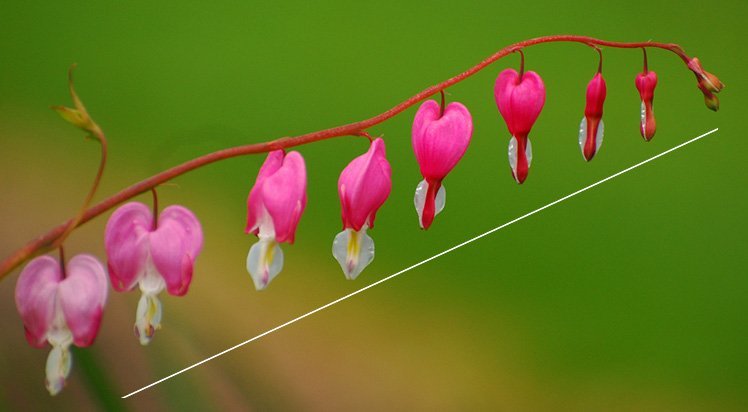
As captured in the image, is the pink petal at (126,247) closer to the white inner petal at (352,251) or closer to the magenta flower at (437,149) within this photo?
the white inner petal at (352,251)

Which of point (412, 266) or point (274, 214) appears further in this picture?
point (412, 266)

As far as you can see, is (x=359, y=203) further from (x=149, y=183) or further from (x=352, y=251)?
(x=149, y=183)

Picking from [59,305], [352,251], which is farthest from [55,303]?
[352,251]

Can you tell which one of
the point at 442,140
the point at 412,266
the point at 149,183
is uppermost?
the point at 149,183

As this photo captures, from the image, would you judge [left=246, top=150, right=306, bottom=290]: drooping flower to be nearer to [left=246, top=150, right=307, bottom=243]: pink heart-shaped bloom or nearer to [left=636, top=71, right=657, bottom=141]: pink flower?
[left=246, top=150, right=307, bottom=243]: pink heart-shaped bloom

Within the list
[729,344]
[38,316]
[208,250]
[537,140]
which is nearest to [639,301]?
[729,344]

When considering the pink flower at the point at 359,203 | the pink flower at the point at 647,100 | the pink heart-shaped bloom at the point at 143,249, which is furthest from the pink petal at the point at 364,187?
the pink flower at the point at 647,100

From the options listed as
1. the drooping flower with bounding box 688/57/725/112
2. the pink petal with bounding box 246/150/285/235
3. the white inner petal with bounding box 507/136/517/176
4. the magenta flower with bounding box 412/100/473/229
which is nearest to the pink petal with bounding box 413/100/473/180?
the magenta flower with bounding box 412/100/473/229
